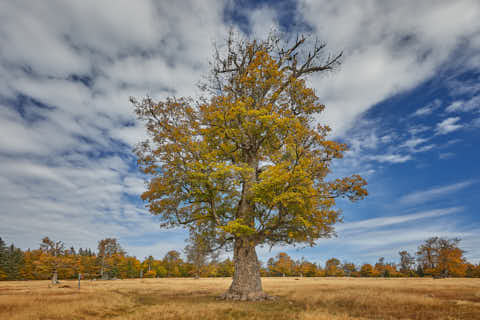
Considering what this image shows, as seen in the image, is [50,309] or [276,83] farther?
[276,83]

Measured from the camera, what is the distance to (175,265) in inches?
3408

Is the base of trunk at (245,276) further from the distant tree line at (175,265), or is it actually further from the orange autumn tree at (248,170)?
the distant tree line at (175,265)

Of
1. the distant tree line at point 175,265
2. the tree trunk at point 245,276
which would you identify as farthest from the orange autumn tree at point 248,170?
the distant tree line at point 175,265

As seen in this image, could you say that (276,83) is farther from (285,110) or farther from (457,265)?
(457,265)

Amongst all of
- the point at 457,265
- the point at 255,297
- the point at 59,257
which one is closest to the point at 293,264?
the point at 457,265

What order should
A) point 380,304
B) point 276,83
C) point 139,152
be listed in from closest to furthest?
point 380,304 < point 139,152 < point 276,83

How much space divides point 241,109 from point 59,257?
145 ft

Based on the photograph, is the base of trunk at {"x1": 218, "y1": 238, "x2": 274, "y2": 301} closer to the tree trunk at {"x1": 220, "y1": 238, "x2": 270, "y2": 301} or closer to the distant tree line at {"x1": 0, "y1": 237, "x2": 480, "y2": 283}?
the tree trunk at {"x1": 220, "y1": 238, "x2": 270, "y2": 301}

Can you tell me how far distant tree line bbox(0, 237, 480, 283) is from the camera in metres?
50.8

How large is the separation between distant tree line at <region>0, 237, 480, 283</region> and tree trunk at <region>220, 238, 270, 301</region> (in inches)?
1127

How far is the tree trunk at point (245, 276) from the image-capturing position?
16062mm

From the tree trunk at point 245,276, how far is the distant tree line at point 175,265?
2862cm

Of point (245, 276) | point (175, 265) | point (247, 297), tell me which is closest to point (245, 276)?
point (245, 276)

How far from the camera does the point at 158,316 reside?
32.5 feet
